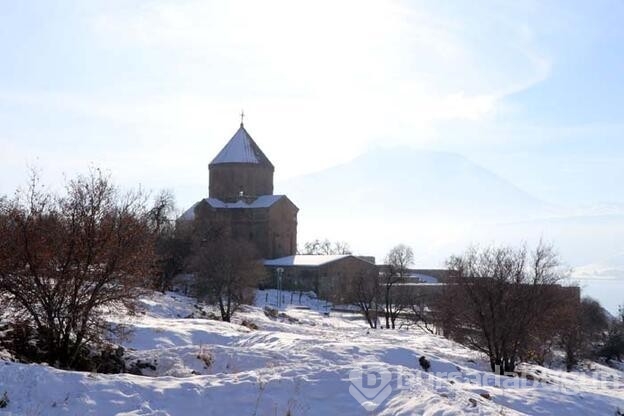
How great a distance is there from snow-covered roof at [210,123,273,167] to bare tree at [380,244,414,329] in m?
17.7

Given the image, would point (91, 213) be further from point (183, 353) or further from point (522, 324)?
point (522, 324)

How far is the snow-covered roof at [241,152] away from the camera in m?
63.8

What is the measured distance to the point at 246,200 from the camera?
6412cm

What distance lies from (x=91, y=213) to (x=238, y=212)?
51025 mm

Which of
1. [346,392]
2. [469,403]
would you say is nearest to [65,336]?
[346,392]

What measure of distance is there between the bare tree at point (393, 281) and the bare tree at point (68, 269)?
30640 millimetres

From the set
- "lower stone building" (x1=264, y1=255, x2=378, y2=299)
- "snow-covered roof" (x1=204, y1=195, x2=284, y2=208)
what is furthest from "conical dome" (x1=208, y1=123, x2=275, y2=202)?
"lower stone building" (x1=264, y1=255, x2=378, y2=299)

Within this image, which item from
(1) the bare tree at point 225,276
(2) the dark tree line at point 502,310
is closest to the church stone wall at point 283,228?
(1) the bare tree at point 225,276

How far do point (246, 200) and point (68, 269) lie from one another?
52.8 meters

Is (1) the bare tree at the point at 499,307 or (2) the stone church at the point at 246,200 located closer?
(1) the bare tree at the point at 499,307

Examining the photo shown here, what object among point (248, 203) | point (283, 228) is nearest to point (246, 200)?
point (248, 203)

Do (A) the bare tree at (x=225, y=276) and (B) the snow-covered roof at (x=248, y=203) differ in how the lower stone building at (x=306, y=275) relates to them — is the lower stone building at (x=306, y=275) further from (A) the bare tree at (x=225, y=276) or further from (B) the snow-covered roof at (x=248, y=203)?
(A) the bare tree at (x=225, y=276)

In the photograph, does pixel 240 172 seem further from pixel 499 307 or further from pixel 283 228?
pixel 499 307

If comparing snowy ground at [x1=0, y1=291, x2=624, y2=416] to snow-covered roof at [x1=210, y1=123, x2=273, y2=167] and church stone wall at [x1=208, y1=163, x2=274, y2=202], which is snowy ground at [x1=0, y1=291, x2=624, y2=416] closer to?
church stone wall at [x1=208, y1=163, x2=274, y2=202]
